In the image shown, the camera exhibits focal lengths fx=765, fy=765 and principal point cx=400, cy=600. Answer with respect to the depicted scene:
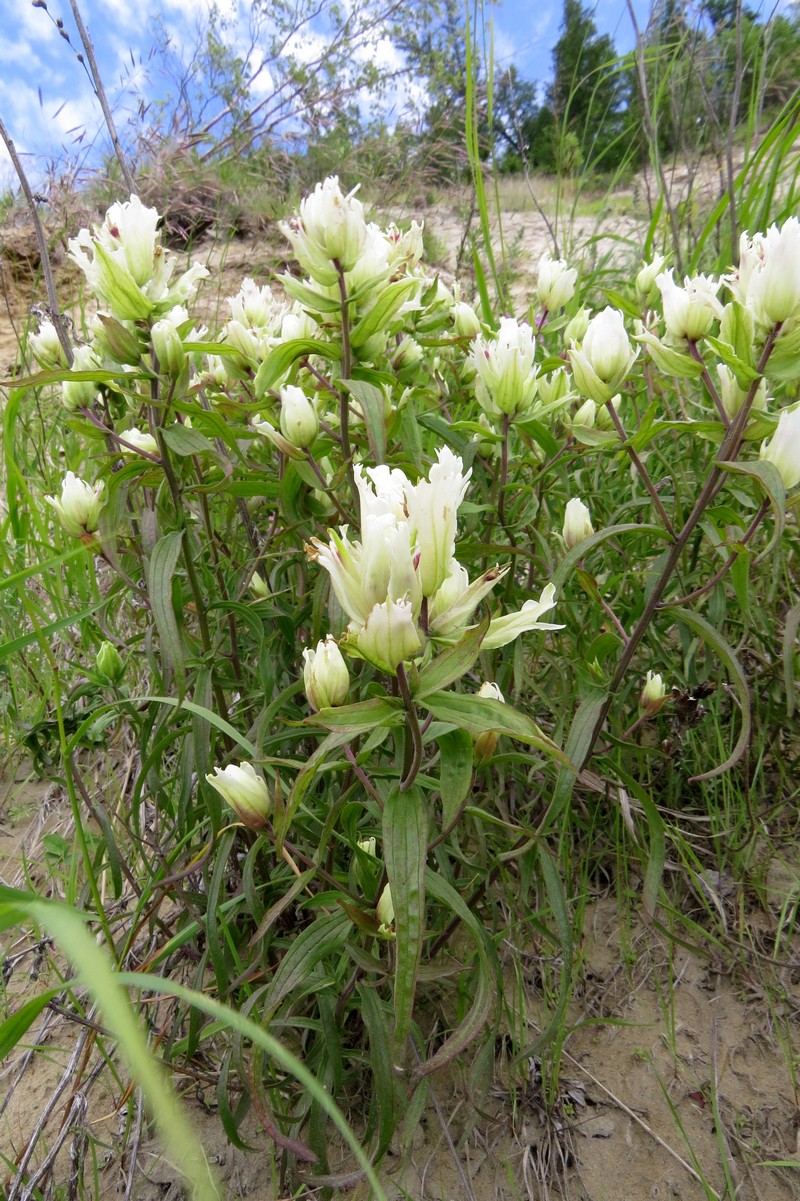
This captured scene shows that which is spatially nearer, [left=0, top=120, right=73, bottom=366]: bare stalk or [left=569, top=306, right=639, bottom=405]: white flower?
[left=569, top=306, right=639, bottom=405]: white flower

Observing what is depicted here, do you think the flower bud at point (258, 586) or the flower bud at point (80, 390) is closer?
the flower bud at point (80, 390)

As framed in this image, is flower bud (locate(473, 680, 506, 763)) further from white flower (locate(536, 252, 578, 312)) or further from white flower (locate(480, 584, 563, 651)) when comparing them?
white flower (locate(536, 252, 578, 312))

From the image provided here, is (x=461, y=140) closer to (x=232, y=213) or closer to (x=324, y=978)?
(x=232, y=213)

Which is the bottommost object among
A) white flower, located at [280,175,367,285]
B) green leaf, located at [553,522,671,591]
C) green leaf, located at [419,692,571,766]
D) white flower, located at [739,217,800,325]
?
green leaf, located at [553,522,671,591]

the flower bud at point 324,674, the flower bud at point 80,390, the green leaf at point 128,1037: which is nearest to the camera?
the green leaf at point 128,1037

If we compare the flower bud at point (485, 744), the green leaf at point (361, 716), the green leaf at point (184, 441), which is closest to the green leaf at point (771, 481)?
the flower bud at point (485, 744)

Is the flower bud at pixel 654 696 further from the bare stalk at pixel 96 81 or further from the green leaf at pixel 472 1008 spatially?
the bare stalk at pixel 96 81

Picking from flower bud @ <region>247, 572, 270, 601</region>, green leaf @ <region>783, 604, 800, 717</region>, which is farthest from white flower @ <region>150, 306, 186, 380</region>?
green leaf @ <region>783, 604, 800, 717</region>
